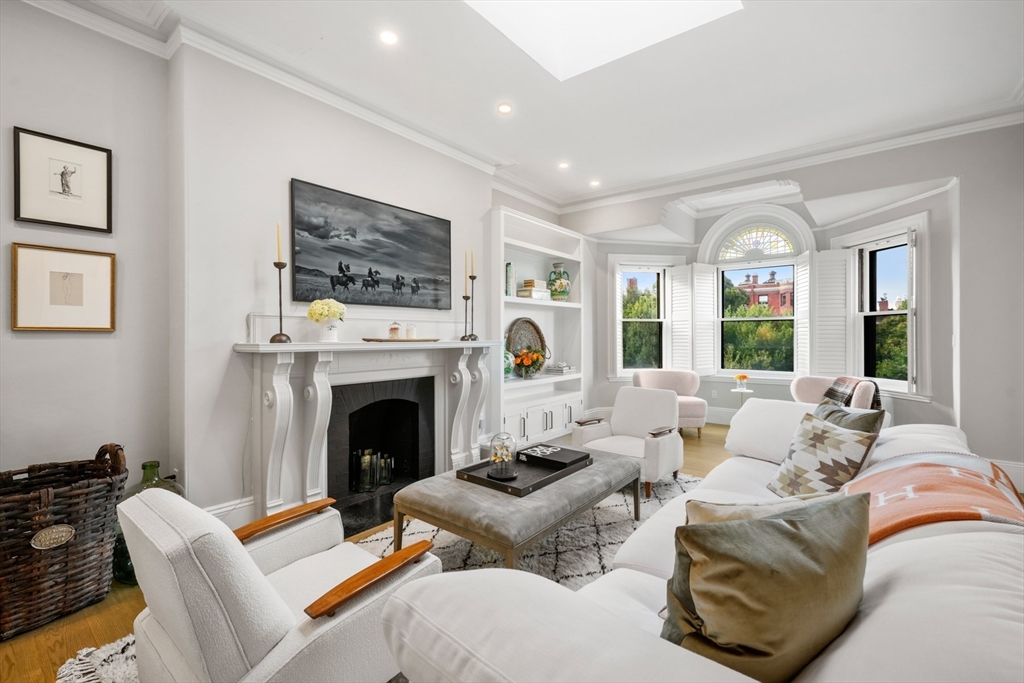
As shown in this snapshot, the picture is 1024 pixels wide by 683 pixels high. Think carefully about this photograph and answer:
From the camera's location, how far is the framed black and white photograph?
2.89 m

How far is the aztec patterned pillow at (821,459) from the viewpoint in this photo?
206 cm

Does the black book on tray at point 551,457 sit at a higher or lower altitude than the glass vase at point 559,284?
lower

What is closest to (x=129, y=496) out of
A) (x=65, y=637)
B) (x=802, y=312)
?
(x=65, y=637)

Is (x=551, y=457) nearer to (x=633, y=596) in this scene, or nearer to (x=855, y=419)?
(x=633, y=596)

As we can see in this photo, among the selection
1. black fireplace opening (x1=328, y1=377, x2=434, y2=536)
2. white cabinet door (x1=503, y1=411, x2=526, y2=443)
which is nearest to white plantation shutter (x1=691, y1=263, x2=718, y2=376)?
white cabinet door (x1=503, y1=411, x2=526, y2=443)

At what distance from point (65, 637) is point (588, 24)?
398 cm

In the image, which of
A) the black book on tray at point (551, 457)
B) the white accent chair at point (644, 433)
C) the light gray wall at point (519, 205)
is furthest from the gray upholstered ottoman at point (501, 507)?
the light gray wall at point (519, 205)

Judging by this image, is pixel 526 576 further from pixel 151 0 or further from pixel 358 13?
pixel 151 0

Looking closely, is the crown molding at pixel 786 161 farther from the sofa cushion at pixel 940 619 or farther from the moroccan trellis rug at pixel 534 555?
the sofa cushion at pixel 940 619

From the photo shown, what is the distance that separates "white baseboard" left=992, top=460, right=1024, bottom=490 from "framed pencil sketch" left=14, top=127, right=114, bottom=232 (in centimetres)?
601

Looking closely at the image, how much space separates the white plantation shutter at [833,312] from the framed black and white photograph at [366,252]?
13.6 ft

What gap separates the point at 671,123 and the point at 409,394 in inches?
117

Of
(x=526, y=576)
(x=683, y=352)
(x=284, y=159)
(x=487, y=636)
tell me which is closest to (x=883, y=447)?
(x=526, y=576)

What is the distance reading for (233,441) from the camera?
2586mm
